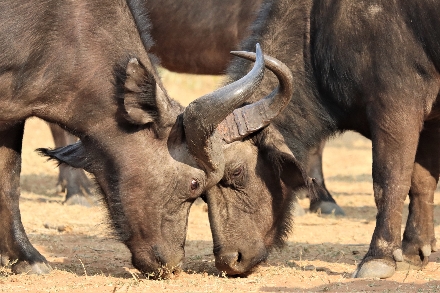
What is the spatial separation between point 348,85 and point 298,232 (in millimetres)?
3342

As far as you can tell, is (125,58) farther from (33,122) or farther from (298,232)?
(33,122)

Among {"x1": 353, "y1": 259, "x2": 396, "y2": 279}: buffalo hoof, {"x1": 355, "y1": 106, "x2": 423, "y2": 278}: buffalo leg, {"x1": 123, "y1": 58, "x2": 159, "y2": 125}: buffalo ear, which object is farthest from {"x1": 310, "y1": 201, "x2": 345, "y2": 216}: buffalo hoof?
{"x1": 123, "y1": 58, "x2": 159, "y2": 125}: buffalo ear

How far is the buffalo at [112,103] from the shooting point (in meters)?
7.94

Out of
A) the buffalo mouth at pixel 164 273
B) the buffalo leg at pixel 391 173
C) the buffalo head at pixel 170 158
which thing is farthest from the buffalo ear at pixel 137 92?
the buffalo leg at pixel 391 173

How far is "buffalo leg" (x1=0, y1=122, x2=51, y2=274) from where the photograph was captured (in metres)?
9.02

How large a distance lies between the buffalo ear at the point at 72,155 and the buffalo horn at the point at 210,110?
990 millimetres

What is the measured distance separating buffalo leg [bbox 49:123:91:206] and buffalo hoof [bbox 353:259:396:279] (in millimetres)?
6005

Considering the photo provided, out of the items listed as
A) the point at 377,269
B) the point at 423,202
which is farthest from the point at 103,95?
the point at 423,202

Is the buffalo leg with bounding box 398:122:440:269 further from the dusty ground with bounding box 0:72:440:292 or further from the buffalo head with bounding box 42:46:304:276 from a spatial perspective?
the buffalo head with bounding box 42:46:304:276

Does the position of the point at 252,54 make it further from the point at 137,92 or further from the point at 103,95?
the point at 103,95

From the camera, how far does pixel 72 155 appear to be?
863cm

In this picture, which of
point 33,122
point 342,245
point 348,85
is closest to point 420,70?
point 348,85

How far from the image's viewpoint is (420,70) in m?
8.82

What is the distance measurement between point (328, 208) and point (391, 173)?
487 cm
